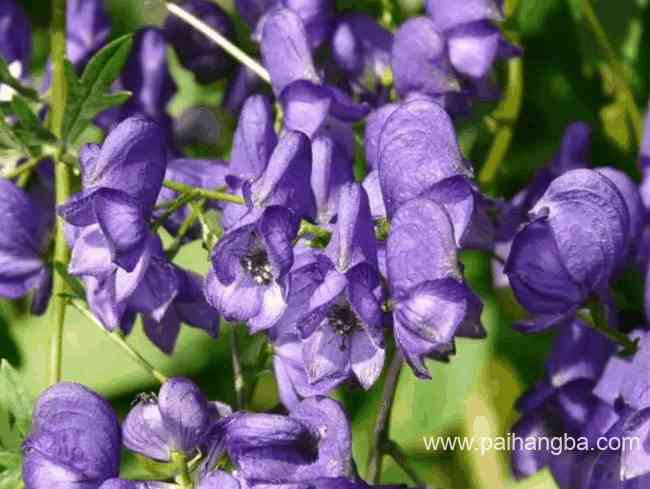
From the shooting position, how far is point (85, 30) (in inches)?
47.4

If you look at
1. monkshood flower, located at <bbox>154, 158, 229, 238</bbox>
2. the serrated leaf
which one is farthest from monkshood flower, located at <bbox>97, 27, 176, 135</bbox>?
the serrated leaf

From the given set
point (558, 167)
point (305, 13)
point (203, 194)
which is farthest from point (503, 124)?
point (203, 194)

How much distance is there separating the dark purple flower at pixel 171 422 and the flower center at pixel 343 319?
9 centimetres

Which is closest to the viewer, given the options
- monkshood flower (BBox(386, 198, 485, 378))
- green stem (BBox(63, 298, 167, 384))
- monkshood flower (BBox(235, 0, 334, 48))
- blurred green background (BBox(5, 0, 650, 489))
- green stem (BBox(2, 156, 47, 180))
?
monkshood flower (BBox(386, 198, 485, 378))

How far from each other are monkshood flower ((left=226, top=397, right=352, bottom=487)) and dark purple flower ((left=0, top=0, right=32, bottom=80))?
1.66 feet

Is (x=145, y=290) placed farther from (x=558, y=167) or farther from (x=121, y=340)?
(x=558, y=167)

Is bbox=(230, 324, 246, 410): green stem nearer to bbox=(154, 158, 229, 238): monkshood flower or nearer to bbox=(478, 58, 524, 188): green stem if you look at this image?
bbox=(154, 158, 229, 238): monkshood flower

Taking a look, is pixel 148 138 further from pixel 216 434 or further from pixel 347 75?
pixel 347 75

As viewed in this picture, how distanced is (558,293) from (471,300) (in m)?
0.12

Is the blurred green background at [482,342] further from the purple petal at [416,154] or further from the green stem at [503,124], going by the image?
the purple petal at [416,154]

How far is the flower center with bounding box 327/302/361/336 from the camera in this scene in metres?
0.83

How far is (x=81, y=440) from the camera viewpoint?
0.84 metres

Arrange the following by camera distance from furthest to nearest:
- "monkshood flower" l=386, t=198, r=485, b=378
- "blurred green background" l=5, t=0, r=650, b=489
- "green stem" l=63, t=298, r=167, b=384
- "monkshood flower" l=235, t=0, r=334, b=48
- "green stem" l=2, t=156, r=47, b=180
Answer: "blurred green background" l=5, t=0, r=650, b=489 → "monkshood flower" l=235, t=0, r=334, b=48 → "green stem" l=2, t=156, r=47, b=180 → "green stem" l=63, t=298, r=167, b=384 → "monkshood flower" l=386, t=198, r=485, b=378

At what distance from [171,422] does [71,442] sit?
70mm
